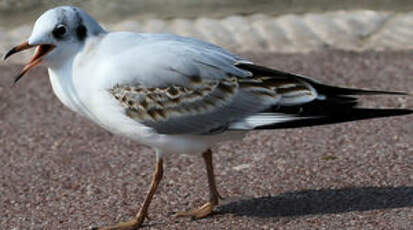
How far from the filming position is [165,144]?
4.13 metres

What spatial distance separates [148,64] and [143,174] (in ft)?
3.76

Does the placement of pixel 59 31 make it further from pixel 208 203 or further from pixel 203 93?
pixel 208 203

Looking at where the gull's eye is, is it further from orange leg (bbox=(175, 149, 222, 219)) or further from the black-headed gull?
orange leg (bbox=(175, 149, 222, 219))

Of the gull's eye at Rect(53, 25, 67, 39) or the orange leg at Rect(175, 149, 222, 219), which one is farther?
the orange leg at Rect(175, 149, 222, 219)

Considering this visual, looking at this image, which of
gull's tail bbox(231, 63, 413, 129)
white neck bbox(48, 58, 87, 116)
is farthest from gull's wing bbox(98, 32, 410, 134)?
white neck bbox(48, 58, 87, 116)

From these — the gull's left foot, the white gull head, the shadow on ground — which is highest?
the white gull head

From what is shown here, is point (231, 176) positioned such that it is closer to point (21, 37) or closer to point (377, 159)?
point (377, 159)

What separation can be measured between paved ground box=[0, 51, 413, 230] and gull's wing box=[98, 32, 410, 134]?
537 mm

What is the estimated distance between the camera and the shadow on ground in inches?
171

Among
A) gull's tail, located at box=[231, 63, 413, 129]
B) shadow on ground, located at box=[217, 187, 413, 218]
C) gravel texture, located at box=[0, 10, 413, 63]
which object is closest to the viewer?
gull's tail, located at box=[231, 63, 413, 129]

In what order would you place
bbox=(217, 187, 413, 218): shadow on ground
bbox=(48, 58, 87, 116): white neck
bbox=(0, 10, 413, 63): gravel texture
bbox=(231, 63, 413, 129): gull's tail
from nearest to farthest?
bbox=(231, 63, 413, 129): gull's tail < bbox=(48, 58, 87, 116): white neck < bbox=(217, 187, 413, 218): shadow on ground < bbox=(0, 10, 413, 63): gravel texture

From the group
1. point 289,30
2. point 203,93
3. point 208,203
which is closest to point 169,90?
point 203,93

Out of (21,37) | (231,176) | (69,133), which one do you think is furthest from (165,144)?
(21,37)

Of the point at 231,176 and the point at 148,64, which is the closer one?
the point at 148,64
